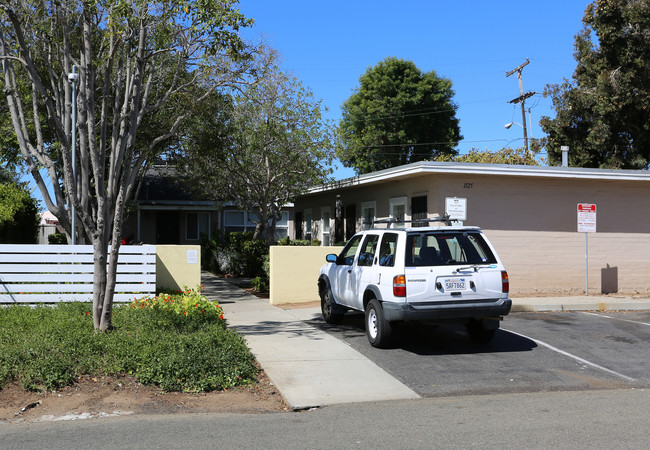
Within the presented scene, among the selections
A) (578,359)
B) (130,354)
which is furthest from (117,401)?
(578,359)

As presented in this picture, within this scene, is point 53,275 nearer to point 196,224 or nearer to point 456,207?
point 456,207

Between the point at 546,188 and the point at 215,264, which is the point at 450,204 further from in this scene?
the point at 215,264

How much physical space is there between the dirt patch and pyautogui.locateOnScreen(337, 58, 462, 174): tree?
3317cm

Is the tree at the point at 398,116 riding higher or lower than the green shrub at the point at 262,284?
higher

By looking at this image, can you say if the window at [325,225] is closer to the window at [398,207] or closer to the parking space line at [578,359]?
the window at [398,207]

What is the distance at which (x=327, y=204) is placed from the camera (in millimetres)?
22250

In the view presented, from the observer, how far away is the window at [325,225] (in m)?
22.2

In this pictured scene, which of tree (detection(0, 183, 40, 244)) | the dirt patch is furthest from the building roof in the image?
tree (detection(0, 183, 40, 244))

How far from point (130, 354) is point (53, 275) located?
5361 mm

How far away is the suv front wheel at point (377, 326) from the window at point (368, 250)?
0.80m

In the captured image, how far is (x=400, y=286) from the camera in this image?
8758mm

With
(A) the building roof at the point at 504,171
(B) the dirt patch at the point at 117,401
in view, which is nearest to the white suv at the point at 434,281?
(B) the dirt patch at the point at 117,401

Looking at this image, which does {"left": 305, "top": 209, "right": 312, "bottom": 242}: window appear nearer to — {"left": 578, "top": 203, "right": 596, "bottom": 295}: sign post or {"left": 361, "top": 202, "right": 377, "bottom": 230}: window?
{"left": 361, "top": 202, "right": 377, "bottom": 230}: window

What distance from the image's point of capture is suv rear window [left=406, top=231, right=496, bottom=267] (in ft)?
29.5
